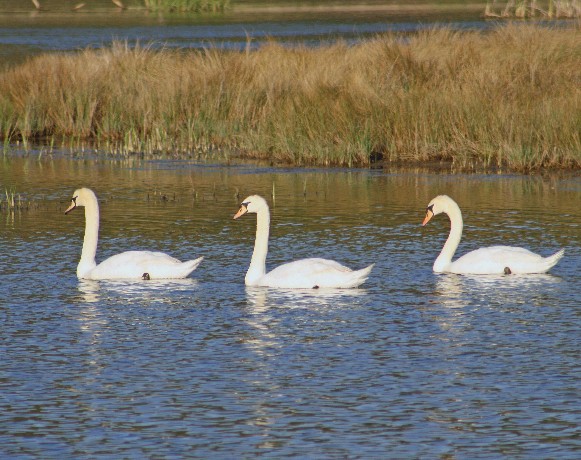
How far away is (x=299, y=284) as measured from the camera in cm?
1291

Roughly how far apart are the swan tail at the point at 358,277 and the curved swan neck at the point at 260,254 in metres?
0.95

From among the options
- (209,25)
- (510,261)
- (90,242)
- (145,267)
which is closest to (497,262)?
(510,261)

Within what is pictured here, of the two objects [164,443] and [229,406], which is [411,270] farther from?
[164,443]

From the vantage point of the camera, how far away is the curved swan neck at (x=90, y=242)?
1377cm

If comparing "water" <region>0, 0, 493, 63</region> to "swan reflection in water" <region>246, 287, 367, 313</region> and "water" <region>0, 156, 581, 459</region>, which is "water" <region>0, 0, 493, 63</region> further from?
"swan reflection in water" <region>246, 287, 367, 313</region>

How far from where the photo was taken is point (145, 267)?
13367 millimetres

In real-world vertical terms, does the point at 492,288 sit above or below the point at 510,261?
below

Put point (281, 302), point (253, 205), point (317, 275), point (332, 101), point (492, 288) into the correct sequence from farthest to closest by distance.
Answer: point (332, 101), point (253, 205), point (492, 288), point (317, 275), point (281, 302)

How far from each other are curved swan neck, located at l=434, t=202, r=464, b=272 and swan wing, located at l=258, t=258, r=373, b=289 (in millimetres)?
1330

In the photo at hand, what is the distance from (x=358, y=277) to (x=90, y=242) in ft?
10.6

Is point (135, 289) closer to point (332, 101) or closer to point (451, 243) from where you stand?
point (451, 243)

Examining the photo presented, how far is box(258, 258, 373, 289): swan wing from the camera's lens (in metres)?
12.7

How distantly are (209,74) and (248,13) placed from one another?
166ft

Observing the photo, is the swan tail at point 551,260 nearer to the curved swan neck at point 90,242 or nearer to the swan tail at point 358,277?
the swan tail at point 358,277
